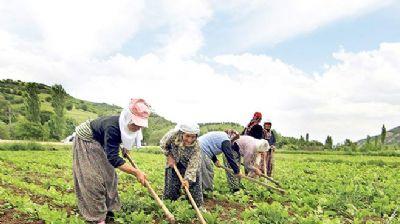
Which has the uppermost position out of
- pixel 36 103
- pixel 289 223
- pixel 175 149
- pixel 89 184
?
pixel 36 103

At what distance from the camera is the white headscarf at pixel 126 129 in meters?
4.52

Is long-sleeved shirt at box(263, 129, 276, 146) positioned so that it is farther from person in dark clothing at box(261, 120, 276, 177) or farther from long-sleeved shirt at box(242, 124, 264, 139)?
long-sleeved shirt at box(242, 124, 264, 139)

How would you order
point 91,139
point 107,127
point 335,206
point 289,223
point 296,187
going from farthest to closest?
point 296,187
point 335,206
point 289,223
point 91,139
point 107,127

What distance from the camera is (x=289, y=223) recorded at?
18.7 feet

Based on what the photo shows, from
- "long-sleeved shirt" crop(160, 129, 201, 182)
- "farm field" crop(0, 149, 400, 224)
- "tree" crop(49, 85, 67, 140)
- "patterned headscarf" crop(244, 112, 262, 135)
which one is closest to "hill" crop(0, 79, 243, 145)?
"tree" crop(49, 85, 67, 140)

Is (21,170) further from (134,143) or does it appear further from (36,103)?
(36,103)

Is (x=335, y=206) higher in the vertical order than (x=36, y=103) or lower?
lower

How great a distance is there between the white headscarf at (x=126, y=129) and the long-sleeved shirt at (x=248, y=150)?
354 cm

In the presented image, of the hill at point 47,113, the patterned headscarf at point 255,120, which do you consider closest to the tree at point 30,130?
the hill at point 47,113

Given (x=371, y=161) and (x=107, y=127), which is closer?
(x=107, y=127)

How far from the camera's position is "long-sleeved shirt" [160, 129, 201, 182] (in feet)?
19.2

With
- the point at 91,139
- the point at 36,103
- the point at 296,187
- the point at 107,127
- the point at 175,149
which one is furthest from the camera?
the point at 36,103

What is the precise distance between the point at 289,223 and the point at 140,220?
6.69 feet

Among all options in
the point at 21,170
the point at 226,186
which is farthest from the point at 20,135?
the point at 226,186
